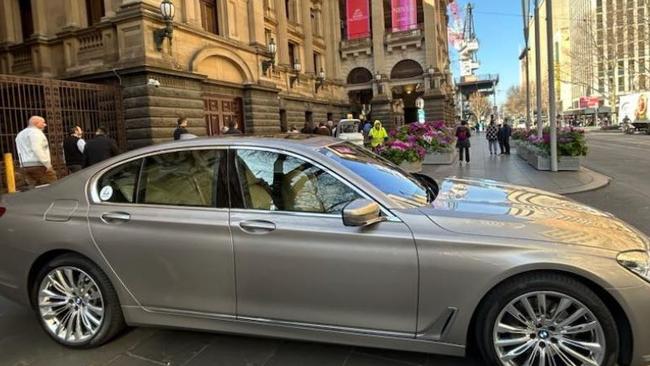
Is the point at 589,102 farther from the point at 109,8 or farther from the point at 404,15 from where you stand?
the point at 109,8

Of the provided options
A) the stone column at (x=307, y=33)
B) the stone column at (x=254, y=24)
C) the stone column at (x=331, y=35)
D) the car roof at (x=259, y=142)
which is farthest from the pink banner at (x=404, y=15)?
the car roof at (x=259, y=142)

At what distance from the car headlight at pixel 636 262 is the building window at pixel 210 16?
18.2 metres

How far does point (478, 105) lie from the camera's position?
95188 millimetres

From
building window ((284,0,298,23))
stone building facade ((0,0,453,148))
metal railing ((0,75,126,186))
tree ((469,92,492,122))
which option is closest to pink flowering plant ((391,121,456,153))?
stone building facade ((0,0,453,148))

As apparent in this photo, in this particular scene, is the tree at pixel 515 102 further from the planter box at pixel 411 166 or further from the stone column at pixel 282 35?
the planter box at pixel 411 166

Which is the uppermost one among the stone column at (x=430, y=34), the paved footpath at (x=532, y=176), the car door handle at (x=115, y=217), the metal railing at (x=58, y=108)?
the stone column at (x=430, y=34)

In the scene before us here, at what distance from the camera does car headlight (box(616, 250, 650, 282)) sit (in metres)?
2.72

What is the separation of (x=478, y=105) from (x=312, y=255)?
98.3 m

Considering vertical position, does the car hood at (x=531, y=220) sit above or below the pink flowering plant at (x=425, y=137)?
below

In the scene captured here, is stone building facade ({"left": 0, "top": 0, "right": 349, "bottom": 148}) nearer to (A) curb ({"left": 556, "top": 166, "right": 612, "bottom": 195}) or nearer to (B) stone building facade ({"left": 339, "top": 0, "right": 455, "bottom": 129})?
(A) curb ({"left": 556, "top": 166, "right": 612, "bottom": 195})

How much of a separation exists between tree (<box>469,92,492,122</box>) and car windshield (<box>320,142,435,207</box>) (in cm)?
9053

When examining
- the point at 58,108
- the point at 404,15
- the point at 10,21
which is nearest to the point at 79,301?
the point at 58,108

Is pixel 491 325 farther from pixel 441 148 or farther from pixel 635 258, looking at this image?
pixel 441 148

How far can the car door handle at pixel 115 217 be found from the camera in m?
3.51
